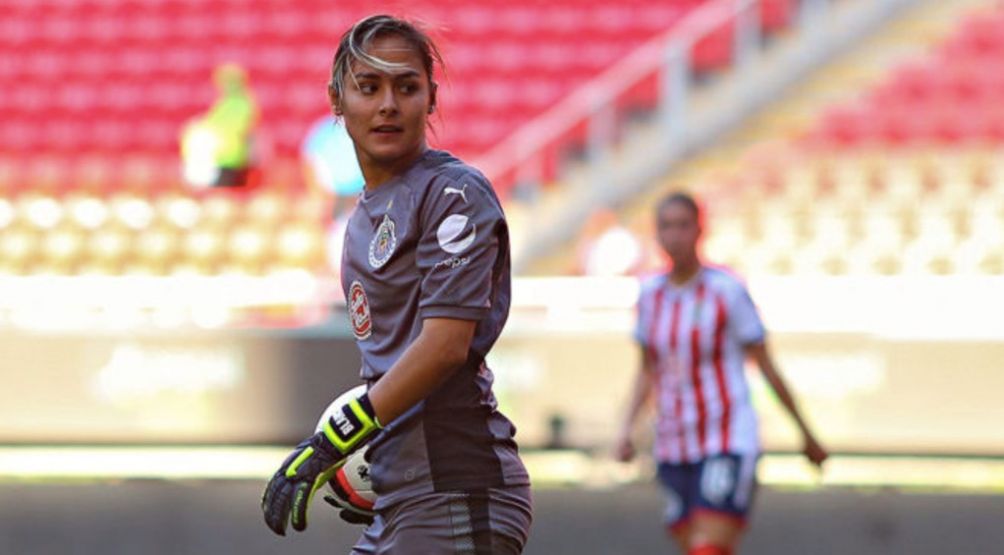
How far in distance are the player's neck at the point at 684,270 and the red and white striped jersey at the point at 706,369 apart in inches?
0.9

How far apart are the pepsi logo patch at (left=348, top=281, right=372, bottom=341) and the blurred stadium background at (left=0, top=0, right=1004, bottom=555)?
0.53 m

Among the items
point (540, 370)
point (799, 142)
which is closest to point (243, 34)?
point (799, 142)

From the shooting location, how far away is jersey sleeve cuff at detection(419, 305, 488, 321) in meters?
3.85

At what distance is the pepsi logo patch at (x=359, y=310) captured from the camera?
4.05 m

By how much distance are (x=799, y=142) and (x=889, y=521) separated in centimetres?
763

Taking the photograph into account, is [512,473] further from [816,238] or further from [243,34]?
[243,34]

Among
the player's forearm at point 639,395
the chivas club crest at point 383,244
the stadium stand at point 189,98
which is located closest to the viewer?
the chivas club crest at point 383,244

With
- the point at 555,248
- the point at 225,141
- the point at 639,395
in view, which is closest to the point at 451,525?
the point at 639,395

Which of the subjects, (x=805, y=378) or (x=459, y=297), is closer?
(x=459, y=297)

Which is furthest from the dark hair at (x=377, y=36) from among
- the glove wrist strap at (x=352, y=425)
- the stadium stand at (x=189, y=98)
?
the stadium stand at (x=189, y=98)

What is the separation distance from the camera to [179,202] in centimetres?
1717

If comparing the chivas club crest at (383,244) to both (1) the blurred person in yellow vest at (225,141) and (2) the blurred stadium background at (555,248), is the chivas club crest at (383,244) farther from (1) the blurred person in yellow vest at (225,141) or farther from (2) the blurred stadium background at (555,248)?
(1) the blurred person in yellow vest at (225,141)

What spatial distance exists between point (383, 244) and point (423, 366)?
0.28m

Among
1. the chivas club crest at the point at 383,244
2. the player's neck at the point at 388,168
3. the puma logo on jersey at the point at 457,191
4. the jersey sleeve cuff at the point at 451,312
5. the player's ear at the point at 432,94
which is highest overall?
the player's ear at the point at 432,94
